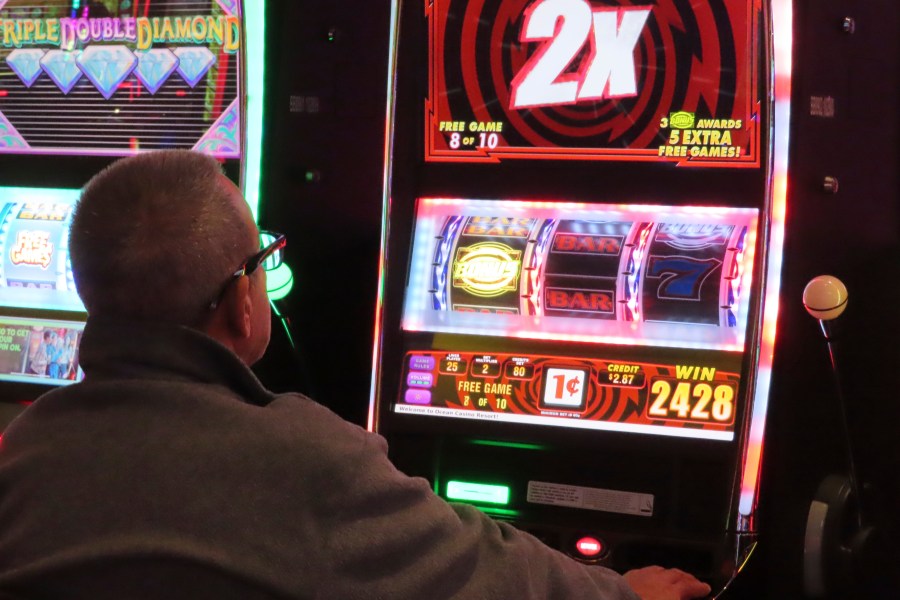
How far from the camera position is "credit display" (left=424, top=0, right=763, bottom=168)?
7.42ft

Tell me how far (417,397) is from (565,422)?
357 mm

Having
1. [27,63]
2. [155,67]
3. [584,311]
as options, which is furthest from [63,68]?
[584,311]

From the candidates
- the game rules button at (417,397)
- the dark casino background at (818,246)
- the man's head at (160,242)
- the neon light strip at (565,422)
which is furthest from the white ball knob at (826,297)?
the man's head at (160,242)

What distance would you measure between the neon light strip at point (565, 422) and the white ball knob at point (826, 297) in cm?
33

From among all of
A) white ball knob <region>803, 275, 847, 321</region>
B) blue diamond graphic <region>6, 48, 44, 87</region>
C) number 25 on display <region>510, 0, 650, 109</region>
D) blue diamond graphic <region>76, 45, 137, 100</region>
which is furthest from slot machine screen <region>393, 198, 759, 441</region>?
blue diamond graphic <region>6, 48, 44, 87</region>

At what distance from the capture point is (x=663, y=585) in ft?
5.98

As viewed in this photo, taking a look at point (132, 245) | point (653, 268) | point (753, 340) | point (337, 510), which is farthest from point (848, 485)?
point (132, 245)

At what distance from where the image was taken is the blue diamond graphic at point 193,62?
108 inches

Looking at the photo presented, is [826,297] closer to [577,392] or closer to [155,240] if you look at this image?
[577,392]

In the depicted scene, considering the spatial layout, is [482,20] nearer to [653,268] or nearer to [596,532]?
[653,268]

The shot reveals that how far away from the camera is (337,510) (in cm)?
123

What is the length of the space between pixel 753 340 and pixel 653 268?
272mm

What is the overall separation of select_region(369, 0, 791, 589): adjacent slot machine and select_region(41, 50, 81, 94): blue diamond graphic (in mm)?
980

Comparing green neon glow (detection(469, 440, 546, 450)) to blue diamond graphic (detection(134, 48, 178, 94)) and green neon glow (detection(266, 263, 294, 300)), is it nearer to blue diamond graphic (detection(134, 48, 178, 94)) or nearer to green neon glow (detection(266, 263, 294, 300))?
green neon glow (detection(266, 263, 294, 300))
